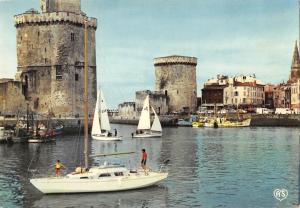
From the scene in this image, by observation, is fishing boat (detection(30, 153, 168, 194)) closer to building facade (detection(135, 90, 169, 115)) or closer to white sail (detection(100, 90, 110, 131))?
white sail (detection(100, 90, 110, 131))

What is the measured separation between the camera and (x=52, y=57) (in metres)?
61.3

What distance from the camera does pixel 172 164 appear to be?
101 ft

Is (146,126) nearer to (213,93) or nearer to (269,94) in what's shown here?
(213,93)

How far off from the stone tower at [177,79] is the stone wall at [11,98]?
35.3 meters

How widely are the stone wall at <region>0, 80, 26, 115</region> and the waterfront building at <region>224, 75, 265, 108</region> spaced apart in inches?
2103

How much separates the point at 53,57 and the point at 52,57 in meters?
0.14

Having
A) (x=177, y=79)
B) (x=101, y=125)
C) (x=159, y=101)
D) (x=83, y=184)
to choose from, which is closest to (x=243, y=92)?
(x=177, y=79)

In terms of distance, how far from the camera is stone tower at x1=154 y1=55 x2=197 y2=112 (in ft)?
302

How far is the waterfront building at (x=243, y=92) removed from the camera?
10631 cm

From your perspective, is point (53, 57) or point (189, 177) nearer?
point (189, 177)

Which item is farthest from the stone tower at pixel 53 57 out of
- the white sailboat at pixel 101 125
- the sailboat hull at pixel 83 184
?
the sailboat hull at pixel 83 184

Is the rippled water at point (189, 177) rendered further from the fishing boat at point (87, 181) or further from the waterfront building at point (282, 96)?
the waterfront building at point (282, 96)

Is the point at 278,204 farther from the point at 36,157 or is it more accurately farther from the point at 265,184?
the point at 36,157

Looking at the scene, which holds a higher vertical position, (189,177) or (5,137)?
(5,137)
